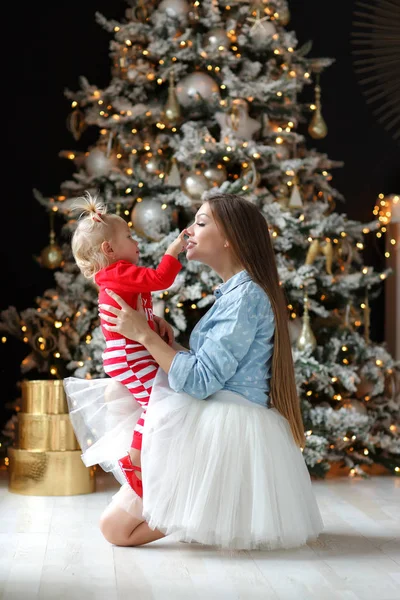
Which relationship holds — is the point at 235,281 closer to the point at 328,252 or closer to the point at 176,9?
the point at 328,252

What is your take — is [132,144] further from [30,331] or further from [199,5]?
[30,331]

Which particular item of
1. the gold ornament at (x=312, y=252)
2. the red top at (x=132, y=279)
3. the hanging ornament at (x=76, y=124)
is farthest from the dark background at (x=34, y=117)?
the red top at (x=132, y=279)

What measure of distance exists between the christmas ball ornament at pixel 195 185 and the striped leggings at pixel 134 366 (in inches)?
57.6

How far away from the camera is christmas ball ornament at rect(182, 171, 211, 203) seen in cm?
421

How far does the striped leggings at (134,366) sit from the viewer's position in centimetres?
288

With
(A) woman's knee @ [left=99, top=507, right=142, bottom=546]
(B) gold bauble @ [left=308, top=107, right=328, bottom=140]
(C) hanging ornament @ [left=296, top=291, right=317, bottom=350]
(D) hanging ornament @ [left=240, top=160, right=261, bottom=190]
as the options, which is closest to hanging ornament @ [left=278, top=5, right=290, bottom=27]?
(B) gold bauble @ [left=308, top=107, right=328, bottom=140]

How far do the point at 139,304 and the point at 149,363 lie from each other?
0.20 m

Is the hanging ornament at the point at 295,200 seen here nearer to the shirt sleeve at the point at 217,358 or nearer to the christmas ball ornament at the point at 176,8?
the christmas ball ornament at the point at 176,8

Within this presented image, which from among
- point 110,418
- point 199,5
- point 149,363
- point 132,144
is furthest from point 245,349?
point 199,5

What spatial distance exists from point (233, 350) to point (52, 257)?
206 centimetres

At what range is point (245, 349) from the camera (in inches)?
107

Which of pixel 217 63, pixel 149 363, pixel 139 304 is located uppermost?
pixel 217 63

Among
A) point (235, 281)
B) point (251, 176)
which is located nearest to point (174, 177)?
point (251, 176)

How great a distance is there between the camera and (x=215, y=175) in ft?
14.0
